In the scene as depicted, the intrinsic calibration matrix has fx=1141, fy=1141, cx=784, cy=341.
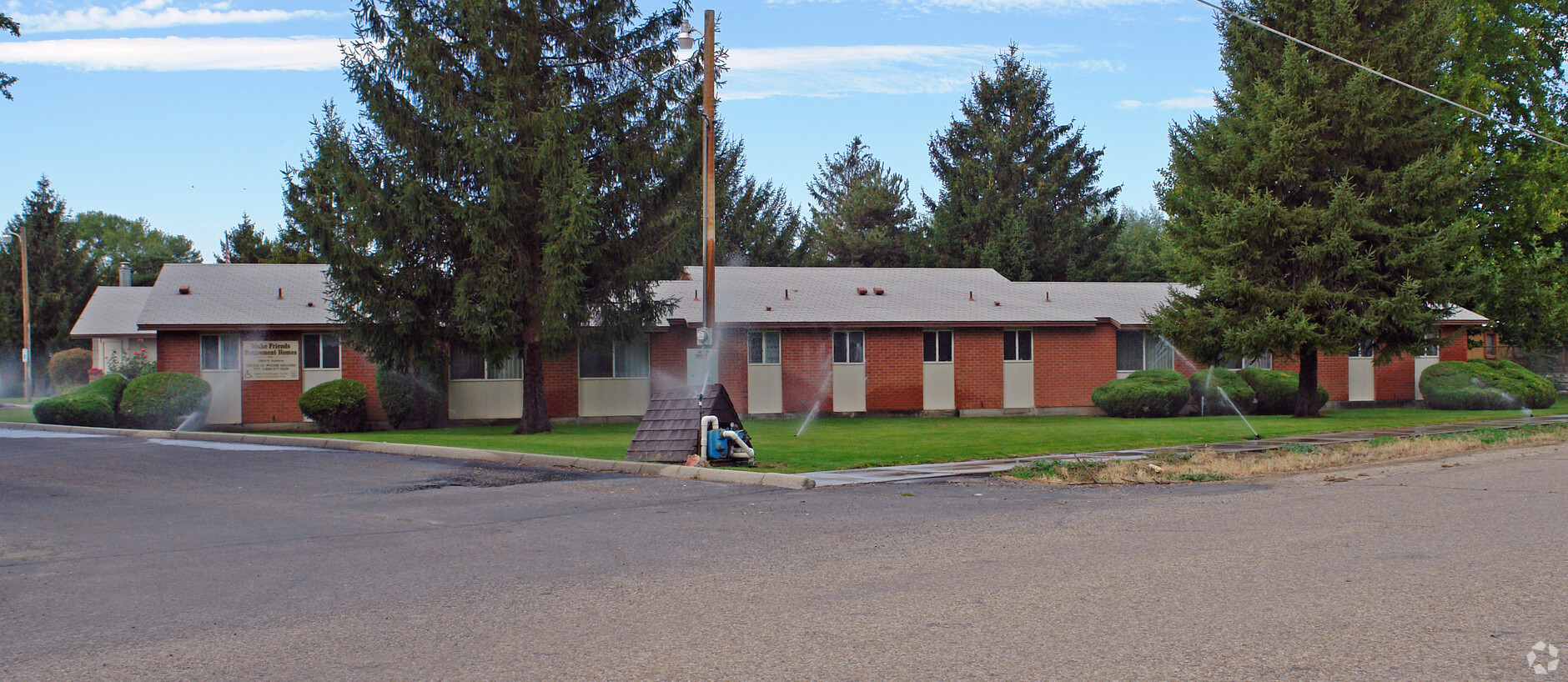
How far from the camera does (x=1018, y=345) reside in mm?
33438

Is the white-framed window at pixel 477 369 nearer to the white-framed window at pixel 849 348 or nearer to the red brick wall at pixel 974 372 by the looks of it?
the white-framed window at pixel 849 348

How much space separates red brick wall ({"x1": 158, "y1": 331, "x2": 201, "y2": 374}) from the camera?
94.3 ft

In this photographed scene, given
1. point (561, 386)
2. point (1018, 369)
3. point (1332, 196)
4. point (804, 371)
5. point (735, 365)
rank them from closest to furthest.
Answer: point (1332, 196) → point (561, 386) → point (735, 365) → point (804, 371) → point (1018, 369)

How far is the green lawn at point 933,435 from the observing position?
17.7m

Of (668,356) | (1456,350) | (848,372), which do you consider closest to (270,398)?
(668,356)

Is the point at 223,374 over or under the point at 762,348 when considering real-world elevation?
under

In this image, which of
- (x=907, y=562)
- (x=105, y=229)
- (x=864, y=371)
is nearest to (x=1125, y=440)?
(x=864, y=371)

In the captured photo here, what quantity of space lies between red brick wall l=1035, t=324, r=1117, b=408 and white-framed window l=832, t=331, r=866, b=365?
17.4ft

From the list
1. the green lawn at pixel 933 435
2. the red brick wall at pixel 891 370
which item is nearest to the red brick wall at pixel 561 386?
the green lawn at pixel 933 435

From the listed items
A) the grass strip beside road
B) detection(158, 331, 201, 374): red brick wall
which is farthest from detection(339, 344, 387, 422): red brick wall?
the grass strip beside road

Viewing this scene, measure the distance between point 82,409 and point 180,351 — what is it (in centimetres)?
261

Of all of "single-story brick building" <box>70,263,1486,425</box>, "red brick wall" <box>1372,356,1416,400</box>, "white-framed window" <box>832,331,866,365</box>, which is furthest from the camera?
"red brick wall" <box>1372,356,1416,400</box>

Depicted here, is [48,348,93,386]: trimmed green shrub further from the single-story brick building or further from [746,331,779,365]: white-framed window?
[746,331,779,365]: white-framed window

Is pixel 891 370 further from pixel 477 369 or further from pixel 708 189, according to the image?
pixel 708 189
